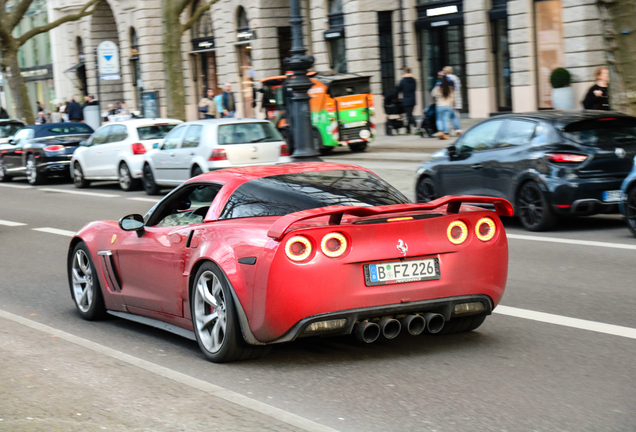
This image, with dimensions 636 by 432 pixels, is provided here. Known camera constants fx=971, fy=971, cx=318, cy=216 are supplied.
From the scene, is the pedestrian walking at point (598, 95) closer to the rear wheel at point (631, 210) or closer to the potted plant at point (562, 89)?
the potted plant at point (562, 89)

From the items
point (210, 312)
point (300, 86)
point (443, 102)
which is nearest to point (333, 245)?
point (210, 312)

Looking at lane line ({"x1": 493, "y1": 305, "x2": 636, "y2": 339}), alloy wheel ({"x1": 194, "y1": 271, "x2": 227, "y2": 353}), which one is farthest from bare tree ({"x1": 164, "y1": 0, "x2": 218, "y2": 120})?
alloy wheel ({"x1": 194, "y1": 271, "x2": 227, "y2": 353})

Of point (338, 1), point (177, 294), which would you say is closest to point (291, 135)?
point (338, 1)

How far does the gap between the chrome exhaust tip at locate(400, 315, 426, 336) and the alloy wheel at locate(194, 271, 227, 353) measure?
105 cm

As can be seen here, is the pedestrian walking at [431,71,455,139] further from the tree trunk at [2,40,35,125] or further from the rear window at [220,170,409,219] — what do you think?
the tree trunk at [2,40,35,125]

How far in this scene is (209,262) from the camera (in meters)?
5.77

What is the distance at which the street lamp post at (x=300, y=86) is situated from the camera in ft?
57.1

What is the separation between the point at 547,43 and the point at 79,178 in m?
13.4

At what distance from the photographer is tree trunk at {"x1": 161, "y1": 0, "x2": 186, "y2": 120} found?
2883 cm

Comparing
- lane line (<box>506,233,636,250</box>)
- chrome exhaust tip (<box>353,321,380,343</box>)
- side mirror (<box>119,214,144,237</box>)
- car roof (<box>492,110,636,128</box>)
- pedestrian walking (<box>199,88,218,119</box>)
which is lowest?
lane line (<box>506,233,636,250</box>)

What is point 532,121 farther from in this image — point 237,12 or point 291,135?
point 237,12

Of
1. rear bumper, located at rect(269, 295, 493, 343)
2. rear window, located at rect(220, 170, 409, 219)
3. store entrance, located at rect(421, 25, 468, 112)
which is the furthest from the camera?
store entrance, located at rect(421, 25, 468, 112)

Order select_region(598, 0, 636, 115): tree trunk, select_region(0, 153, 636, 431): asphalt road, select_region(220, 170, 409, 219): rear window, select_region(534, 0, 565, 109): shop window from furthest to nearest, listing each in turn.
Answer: select_region(534, 0, 565, 109): shop window → select_region(598, 0, 636, 115): tree trunk → select_region(220, 170, 409, 219): rear window → select_region(0, 153, 636, 431): asphalt road

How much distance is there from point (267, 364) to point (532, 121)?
23.2 ft
